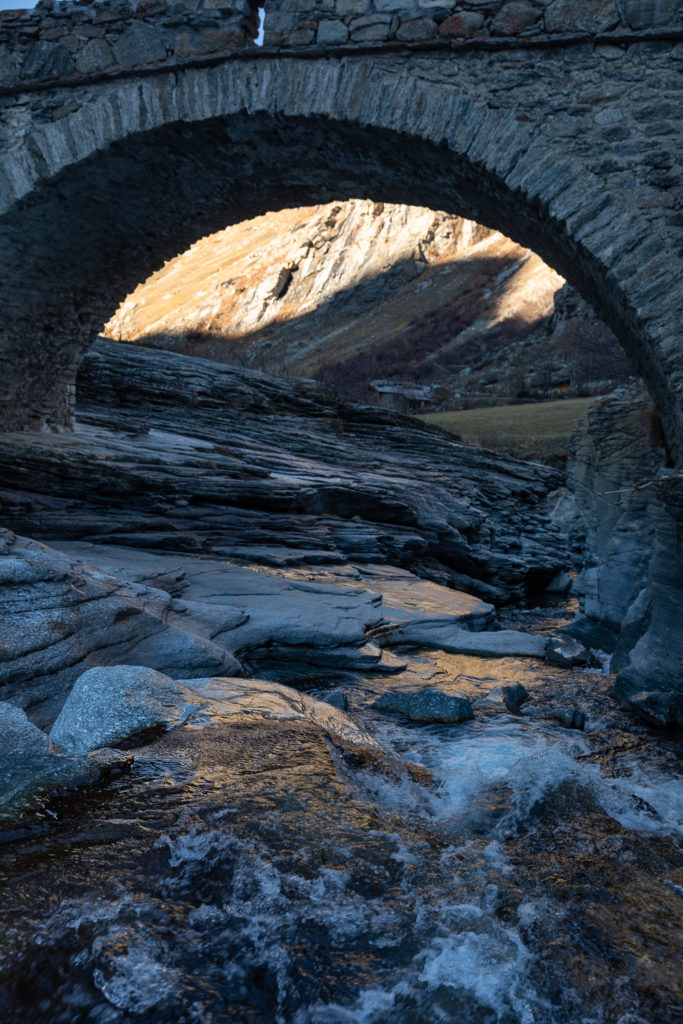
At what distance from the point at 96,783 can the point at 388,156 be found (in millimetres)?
6162

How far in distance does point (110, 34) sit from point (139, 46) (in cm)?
44

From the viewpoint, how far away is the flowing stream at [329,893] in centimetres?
198

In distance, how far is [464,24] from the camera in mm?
5746

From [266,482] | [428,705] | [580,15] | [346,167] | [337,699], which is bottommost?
[337,699]

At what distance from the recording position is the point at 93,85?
663cm

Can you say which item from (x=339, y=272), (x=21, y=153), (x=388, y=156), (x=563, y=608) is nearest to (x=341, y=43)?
(x=388, y=156)

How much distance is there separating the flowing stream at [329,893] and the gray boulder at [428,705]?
1.01 m

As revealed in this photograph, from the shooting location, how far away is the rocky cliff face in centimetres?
3772

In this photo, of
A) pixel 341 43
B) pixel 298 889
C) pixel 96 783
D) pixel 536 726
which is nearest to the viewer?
pixel 298 889

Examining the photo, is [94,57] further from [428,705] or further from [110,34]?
[428,705]

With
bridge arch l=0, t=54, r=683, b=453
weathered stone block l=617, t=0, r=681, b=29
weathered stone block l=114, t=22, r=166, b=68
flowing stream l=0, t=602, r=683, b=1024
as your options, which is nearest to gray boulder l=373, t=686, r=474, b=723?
flowing stream l=0, t=602, r=683, b=1024

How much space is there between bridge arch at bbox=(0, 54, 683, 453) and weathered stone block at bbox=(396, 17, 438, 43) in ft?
0.59

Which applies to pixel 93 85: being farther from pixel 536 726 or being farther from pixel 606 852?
pixel 606 852

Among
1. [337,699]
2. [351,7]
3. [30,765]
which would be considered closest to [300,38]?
[351,7]
